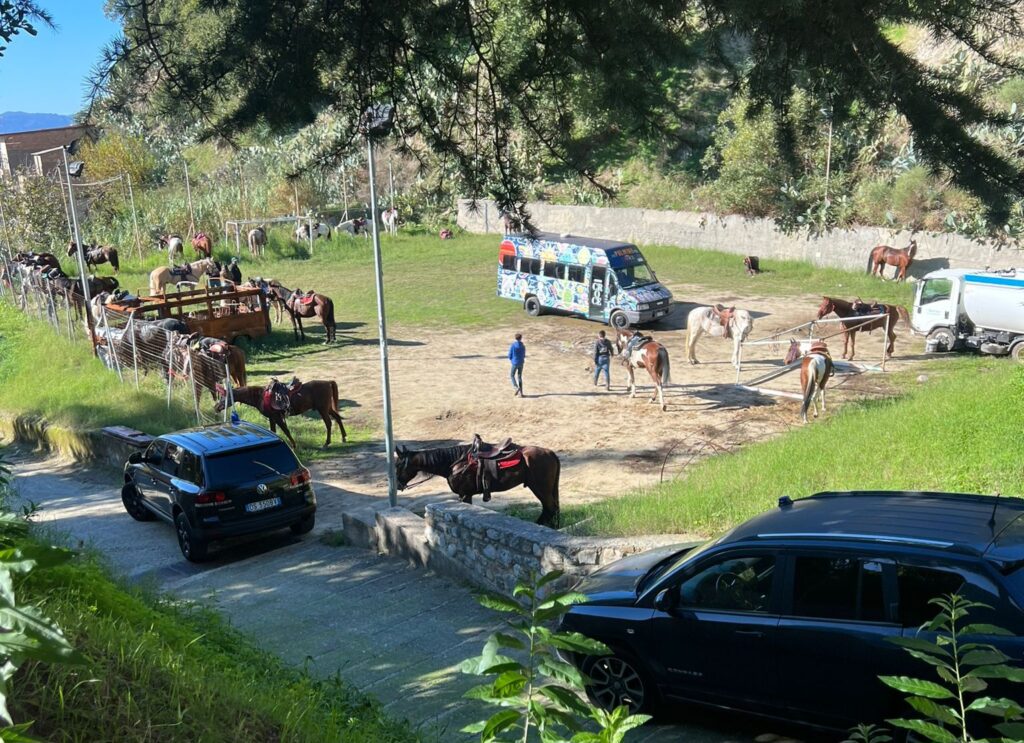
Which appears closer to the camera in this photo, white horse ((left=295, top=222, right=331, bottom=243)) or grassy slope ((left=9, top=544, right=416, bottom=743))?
grassy slope ((left=9, top=544, right=416, bottom=743))

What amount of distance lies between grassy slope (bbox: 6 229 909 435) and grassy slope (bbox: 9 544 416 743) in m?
12.3

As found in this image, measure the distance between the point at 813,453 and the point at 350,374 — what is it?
527 inches

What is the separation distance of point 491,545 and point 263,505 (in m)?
3.92

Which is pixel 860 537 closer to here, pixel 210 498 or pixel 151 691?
pixel 151 691

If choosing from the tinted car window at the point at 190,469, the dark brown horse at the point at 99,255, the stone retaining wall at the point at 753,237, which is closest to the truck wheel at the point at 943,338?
the stone retaining wall at the point at 753,237

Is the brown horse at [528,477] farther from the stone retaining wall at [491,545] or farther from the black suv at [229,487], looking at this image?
the black suv at [229,487]

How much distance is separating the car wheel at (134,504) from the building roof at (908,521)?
407 inches

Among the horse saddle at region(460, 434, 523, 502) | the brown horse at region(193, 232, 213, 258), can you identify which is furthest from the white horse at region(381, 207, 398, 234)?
the horse saddle at region(460, 434, 523, 502)

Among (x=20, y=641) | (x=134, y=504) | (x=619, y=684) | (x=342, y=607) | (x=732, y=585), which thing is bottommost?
(x=134, y=504)

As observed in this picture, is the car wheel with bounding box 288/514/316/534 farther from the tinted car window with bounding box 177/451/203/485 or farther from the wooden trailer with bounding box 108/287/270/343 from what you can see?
the wooden trailer with bounding box 108/287/270/343

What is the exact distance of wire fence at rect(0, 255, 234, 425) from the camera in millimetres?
18750

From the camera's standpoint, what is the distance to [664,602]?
6109mm

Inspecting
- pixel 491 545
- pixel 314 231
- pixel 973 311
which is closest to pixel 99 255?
pixel 314 231

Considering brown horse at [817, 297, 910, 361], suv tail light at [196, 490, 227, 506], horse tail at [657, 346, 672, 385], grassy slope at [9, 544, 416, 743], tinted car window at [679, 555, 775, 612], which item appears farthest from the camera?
brown horse at [817, 297, 910, 361]
